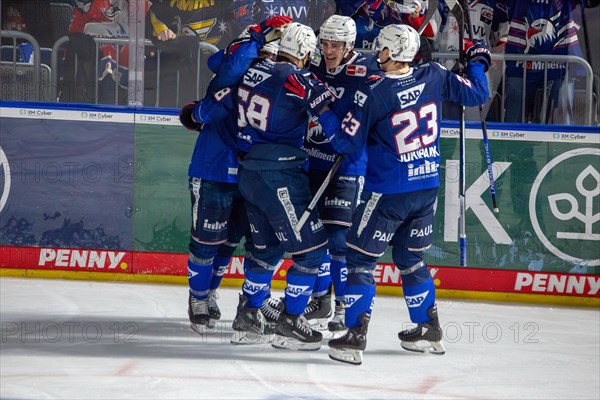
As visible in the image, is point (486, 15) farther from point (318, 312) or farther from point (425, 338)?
point (425, 338)

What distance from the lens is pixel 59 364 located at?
5746 millimetres

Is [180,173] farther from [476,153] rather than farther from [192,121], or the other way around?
[476,153]

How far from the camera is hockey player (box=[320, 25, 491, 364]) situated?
5828 millimetres

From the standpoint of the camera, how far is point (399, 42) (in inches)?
229

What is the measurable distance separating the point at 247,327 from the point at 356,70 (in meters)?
1.64

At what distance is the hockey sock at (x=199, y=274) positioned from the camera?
6.59 meters

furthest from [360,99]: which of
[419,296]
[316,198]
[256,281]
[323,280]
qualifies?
[323,280]

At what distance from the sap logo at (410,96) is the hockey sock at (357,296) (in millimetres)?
957

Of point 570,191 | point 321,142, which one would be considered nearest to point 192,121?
point 321,142

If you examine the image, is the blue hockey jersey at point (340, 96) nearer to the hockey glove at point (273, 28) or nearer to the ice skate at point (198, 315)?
the hockey glove at point (273, 28)

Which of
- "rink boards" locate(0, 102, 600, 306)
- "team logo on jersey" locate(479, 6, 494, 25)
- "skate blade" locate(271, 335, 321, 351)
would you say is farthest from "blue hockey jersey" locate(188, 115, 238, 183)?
"team logo on jersey" locate(479, 6, 494, 25)

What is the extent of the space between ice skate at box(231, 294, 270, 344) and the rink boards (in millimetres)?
1629

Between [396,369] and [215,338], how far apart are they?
47.5 inches

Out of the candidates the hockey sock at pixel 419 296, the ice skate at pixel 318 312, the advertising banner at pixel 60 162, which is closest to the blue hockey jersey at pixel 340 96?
the hockey sock at pixel 419 296
